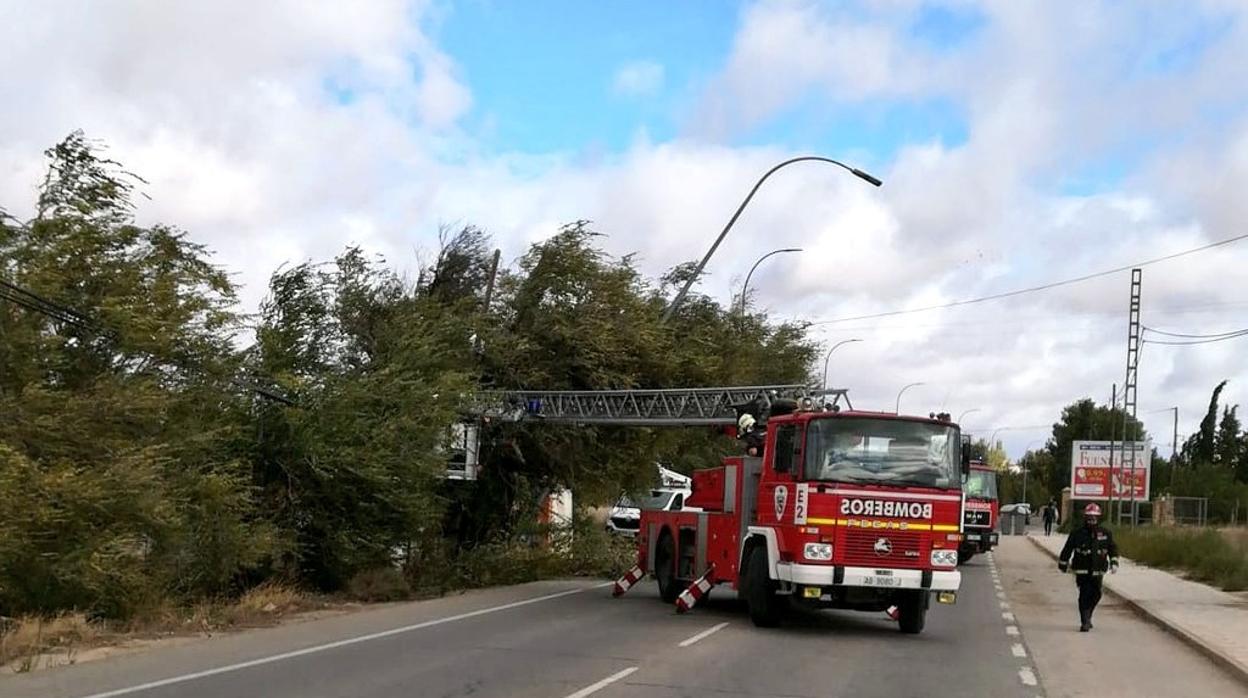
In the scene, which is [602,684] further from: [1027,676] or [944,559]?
[944,559]

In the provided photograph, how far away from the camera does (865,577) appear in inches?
639

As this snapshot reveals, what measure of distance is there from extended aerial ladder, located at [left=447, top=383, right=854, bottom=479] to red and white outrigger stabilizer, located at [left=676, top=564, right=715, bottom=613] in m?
3.91

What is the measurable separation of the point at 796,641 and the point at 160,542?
8311 mm

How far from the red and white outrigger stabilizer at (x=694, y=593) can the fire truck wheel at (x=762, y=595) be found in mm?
1726

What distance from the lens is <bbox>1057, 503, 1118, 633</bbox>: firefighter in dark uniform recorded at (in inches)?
717

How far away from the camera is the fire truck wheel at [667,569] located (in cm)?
2102

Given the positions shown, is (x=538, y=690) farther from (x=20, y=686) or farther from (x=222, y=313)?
(x=222, y=313)

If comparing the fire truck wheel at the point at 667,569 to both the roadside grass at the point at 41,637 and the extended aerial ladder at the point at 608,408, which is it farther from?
the roadside grass at the point at 41,637

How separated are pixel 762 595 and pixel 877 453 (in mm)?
2483

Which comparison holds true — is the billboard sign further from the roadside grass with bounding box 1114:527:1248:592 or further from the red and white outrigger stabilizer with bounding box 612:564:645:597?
the red and white outrigger stabilizer with bounding box 612:564:645:597

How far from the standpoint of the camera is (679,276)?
40.1 metres

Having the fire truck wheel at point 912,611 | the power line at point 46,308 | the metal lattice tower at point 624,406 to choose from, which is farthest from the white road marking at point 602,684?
the metal lattice tower at point 624,406

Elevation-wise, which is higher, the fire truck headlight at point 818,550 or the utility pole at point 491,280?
the utility pole at point 491,280

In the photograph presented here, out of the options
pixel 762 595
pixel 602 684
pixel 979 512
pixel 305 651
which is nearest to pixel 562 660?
pixel 602 684
